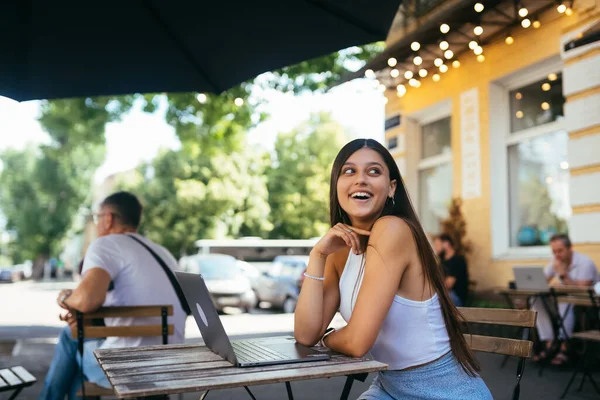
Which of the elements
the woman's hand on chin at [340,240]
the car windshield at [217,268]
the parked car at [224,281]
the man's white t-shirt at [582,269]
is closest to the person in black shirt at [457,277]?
the man's white t-shirt at [582,269]

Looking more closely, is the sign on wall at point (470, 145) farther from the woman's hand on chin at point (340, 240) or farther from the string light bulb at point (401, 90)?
the woman's hand on chin at point (340, 240)

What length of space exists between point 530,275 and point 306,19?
16.7ft

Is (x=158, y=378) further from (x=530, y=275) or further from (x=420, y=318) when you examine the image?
(x=530, y=275)

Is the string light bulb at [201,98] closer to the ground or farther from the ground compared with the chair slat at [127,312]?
farther from the ground

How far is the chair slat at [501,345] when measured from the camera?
283 cm

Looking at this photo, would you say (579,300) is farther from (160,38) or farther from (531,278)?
(160,38)

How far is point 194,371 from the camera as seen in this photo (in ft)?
7.30

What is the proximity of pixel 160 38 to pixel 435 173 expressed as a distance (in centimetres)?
903

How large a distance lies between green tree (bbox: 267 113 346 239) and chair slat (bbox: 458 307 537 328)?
143ft

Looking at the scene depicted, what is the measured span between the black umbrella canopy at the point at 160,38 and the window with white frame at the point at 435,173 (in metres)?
8.00

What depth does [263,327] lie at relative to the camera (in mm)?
14906

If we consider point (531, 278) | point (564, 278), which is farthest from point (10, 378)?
point (564, 278)

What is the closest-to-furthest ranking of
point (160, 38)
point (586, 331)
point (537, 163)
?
point (160, 38), point (586, 331), point (537, 163)

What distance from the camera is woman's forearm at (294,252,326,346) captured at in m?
2.76
